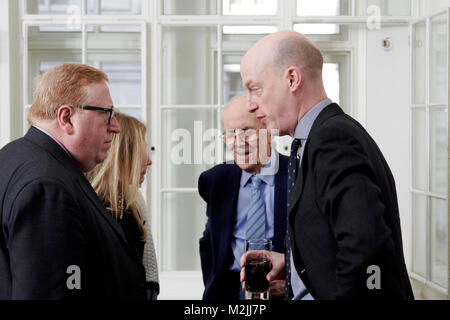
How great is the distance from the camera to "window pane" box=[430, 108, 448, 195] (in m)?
3.65

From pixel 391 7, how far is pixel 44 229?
349 centimetres

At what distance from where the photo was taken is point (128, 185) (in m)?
1.77

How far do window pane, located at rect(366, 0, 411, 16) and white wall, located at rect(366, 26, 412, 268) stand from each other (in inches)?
4.6

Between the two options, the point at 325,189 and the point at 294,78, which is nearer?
the point at 325,189

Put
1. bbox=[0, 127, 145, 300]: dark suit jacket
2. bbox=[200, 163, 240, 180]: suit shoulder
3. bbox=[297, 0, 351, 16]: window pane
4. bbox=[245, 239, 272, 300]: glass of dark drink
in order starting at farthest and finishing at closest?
bbox=[297, 0, 351, 16]: window pane
bbox=[200, 163, 240, 180]: suit shoulder
bbox=[245, 239, 272, 300]: glass of dark drink
bbox=[0, 127, 145, 300]: dark suit jacket

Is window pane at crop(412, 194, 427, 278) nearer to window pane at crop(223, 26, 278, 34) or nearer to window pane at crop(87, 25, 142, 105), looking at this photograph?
window pane at crop(223, 26, 278, 34)

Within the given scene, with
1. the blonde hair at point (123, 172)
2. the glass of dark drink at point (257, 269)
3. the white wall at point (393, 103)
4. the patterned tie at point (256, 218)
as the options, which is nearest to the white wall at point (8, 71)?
the blonde hair at point (123, 172)

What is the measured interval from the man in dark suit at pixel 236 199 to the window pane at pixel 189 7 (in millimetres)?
2021

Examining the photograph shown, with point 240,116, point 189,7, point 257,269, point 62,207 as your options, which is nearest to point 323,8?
point 189,7

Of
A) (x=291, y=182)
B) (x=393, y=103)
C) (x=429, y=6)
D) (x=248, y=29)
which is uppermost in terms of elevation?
(x=429, y=6)

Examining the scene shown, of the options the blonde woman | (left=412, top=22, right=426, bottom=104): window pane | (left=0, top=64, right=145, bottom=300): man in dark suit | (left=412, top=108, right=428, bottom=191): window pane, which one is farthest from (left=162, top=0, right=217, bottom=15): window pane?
(left=0, top=64, right=145, bottom=300): man in dark suit

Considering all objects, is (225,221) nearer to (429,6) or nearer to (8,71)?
(8,71)
